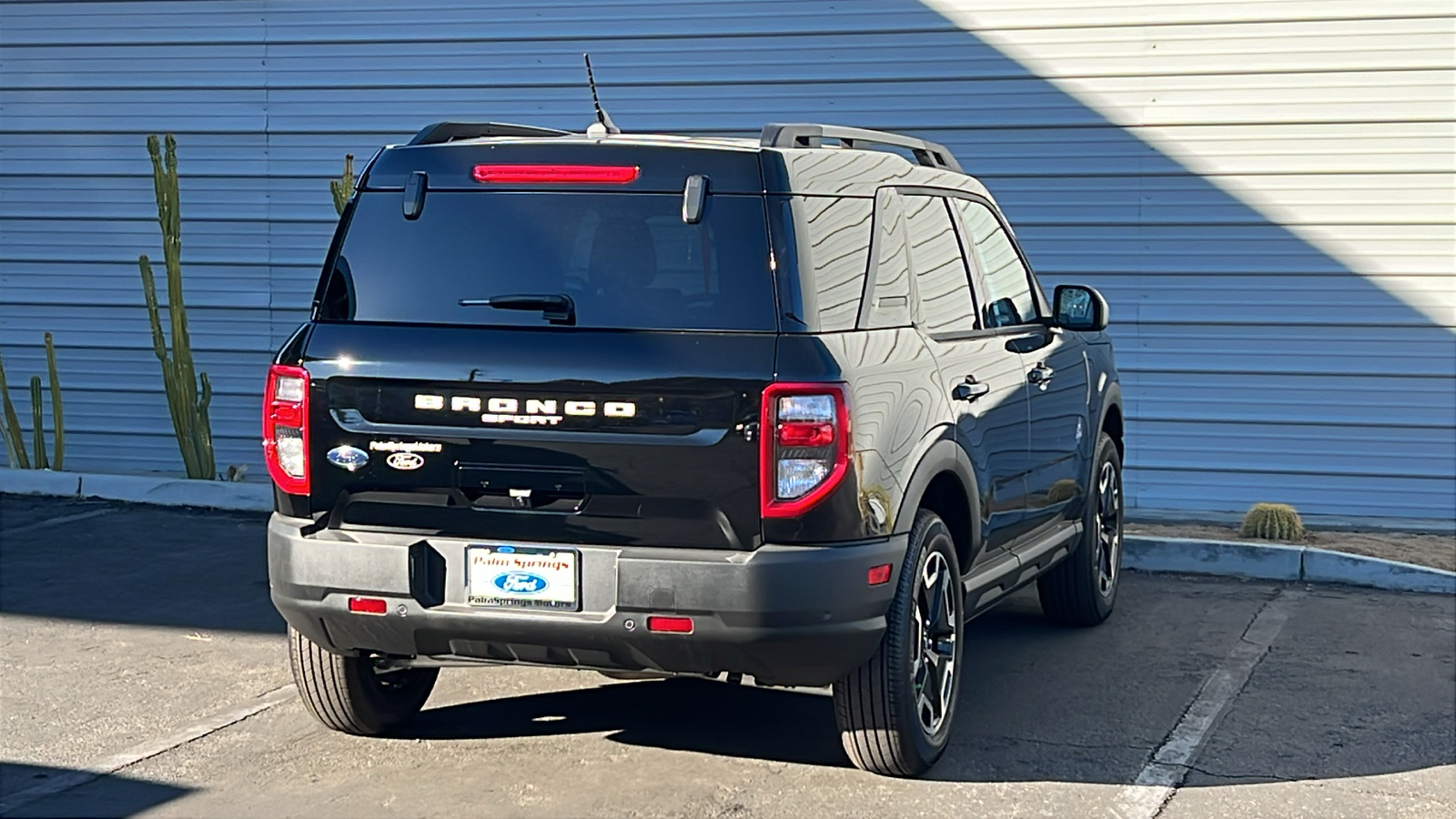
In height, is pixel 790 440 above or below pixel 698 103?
below

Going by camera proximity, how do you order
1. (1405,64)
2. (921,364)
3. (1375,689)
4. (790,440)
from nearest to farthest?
(790,440), (921,364), (1375,689), (1405,64)

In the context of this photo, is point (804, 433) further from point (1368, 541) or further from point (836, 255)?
point (1368, 541)

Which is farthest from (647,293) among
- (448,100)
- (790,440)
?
(448,100)

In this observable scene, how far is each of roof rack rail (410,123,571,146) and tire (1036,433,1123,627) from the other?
2925mm

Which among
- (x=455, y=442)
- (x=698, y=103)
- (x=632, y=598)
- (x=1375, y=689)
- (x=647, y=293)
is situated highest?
(x=698, y=103)

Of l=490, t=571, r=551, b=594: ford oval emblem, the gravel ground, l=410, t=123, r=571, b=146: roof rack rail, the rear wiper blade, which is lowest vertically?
the gravel ground

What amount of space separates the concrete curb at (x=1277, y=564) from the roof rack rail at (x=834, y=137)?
120 inches

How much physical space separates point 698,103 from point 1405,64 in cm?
410

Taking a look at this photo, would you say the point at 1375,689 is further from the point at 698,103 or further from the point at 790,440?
the point at 698,103

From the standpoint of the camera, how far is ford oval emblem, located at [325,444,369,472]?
4.86m

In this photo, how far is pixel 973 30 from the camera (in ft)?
34.6

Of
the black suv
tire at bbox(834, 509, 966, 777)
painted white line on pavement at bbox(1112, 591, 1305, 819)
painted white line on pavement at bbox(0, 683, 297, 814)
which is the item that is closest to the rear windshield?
the black suv

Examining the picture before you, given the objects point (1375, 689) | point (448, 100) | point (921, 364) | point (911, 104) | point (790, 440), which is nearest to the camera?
point (790, 440)

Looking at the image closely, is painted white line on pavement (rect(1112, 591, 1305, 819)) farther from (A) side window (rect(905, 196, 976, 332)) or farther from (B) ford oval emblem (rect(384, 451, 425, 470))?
(B) ford oval emblem (rect(384, 451, 425, 470))
